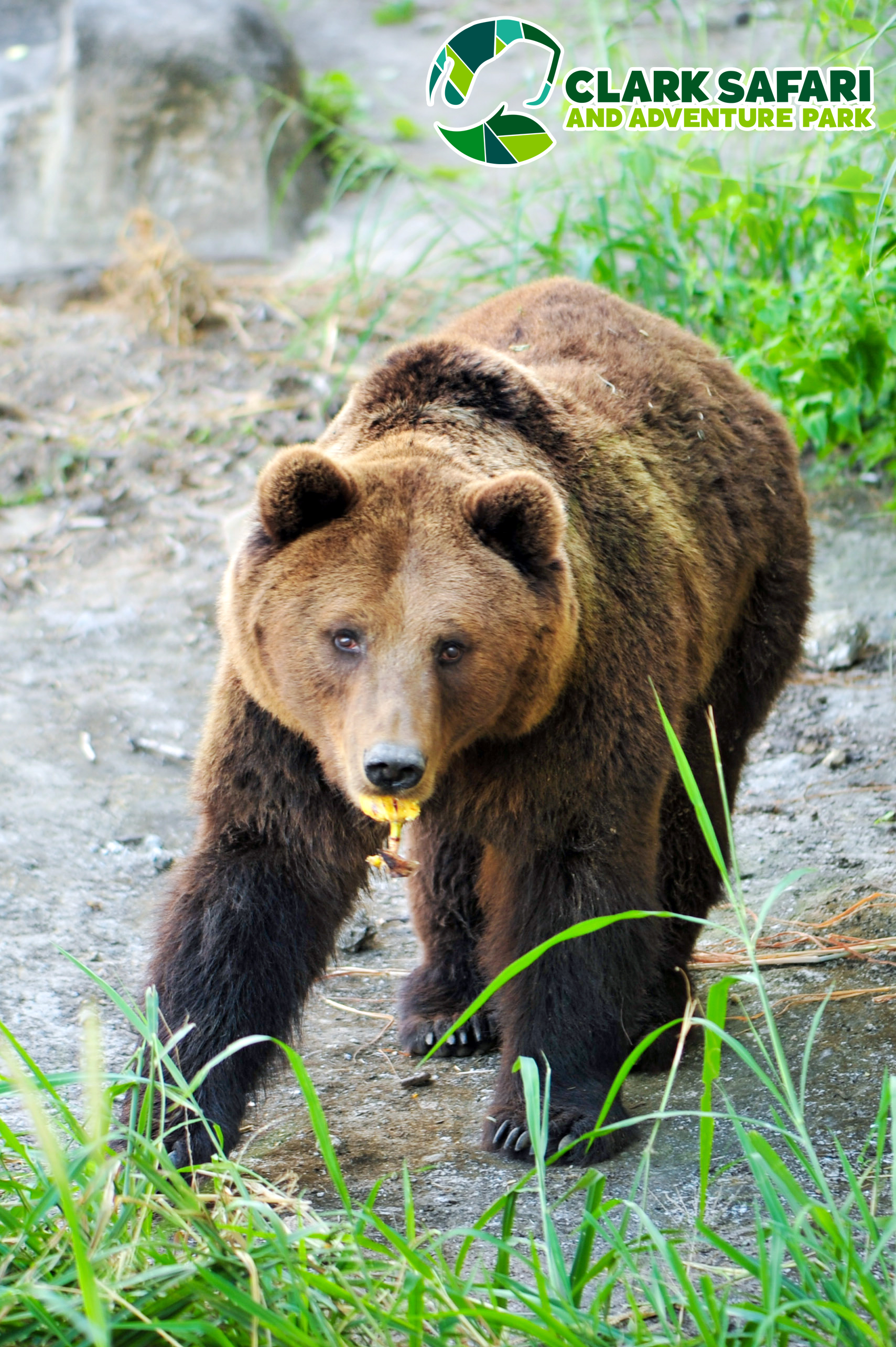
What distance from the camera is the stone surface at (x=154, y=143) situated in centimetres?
1194

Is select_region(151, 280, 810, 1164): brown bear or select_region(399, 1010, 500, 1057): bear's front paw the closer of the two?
select_region(151, 280, 810, 1164): brown bear

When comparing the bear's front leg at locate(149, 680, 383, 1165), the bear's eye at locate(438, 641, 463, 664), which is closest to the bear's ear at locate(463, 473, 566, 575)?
the bear's eye at locate(438, 641, 463, 664)

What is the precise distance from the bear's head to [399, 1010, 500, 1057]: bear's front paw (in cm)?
149

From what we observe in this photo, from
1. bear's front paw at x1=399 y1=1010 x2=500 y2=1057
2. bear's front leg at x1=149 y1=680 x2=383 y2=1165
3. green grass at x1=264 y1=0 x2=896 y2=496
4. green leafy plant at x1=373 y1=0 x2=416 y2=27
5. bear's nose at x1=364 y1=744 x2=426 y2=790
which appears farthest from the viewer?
green leafy plant at x1=373 y1=0 x2=416 y2=27

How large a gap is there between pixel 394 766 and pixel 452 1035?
6.13ft

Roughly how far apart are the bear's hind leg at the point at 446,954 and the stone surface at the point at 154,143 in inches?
325

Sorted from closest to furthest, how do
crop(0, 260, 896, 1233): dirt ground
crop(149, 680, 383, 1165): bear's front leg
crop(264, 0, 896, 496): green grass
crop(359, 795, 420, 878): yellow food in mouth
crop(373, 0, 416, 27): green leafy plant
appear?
1. crop(359, 795, 420, 878): yellow food in mouth
2. crop(149, 680, 383, 1165): bear's front leg
3. crop(0, 260, 896, 1233): dirt ground
4. crop(264, 0, 896, 496): green grass
5. crop(373, 0, 416, 27): green leafy plant

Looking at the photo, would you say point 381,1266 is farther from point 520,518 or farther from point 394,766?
point 520,518

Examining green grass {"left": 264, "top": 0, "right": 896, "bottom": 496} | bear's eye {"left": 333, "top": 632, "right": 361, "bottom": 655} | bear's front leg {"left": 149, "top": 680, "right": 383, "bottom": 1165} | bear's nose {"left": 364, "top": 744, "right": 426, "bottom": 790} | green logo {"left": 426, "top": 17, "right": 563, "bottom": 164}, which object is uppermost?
green logo {"left": 426, "top": 17, "right": 563, "bottom": 164}

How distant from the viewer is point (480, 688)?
350 centimetres

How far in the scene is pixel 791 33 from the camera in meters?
10.6

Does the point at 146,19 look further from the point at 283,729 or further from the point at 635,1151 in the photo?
the point at 635,1151

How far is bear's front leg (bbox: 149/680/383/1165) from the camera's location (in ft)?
12.4

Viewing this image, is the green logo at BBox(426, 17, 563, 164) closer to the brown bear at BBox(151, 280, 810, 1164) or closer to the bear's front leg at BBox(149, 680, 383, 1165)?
the brown bear at BBox(151, 280, 810, 1164)
